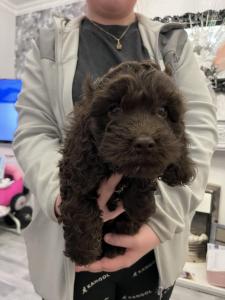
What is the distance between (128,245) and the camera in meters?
0.71

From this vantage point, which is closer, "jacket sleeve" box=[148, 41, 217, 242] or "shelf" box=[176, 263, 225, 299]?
"jacket sleeve" box=[148, 41, 217, 242]

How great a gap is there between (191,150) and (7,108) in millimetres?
2891

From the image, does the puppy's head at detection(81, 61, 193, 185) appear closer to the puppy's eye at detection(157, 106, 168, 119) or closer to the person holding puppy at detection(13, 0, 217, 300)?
the puppy's eye at detection(157, 106, 168, 119)

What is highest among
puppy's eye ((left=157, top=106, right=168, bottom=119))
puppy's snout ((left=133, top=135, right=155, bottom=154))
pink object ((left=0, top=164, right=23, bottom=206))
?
puppy's eye ((left=157, top=106, right=168, bottom=119))

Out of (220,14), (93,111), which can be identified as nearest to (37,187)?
(93,111)

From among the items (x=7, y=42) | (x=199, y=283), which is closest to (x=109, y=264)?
(x=199, y=283)

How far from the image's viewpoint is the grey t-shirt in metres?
0.87

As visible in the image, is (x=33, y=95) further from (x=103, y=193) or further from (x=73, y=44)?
(x=103, y=193)

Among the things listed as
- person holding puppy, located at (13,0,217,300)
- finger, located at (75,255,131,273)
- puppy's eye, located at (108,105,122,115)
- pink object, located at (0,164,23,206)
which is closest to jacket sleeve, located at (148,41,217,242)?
person holding puppy, located at (13,0,217,300)

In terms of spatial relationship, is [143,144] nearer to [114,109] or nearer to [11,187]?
[114,109]

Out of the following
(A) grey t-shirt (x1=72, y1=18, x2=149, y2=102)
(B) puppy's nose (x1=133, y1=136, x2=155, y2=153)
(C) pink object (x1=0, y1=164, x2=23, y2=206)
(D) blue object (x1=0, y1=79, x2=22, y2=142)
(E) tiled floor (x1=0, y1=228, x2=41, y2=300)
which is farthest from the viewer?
(D) blue object (x1=0, y1=79, x2=22, y2=142)

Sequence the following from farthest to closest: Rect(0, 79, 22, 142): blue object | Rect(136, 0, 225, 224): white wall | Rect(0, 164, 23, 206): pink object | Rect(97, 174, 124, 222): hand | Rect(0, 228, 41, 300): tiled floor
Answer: Rect(0, 79, 22, 142): blue object, Rect(0, 164, 23, 206): pink object, Rect(136, 0, 225, 224): white wall, Rect(0, 228, 41, 300): tiled floor, Rect(97, 174, 124, 222): hand

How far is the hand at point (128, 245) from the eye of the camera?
0.71 meters

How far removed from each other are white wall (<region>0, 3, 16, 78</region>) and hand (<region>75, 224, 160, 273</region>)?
326cm
